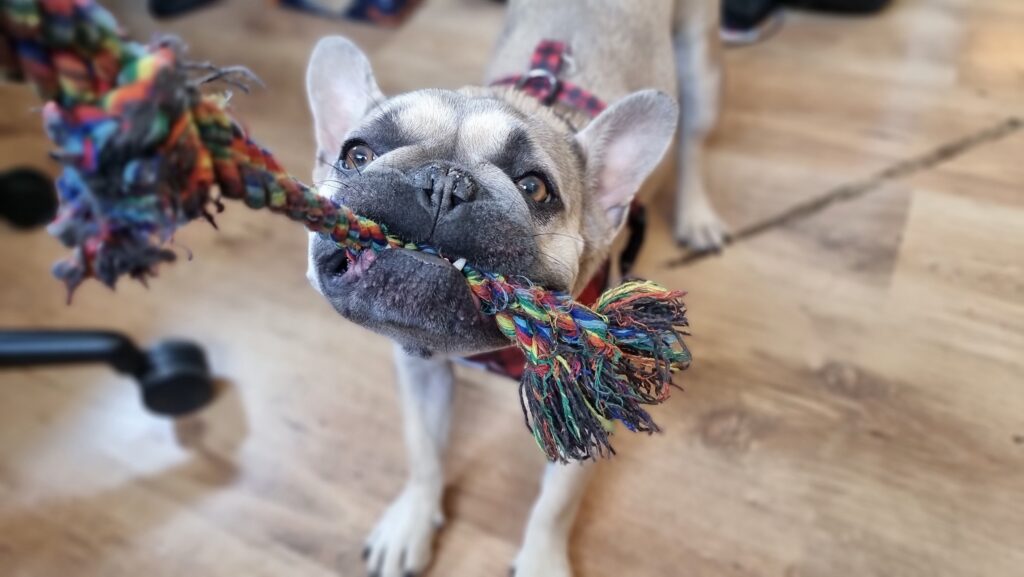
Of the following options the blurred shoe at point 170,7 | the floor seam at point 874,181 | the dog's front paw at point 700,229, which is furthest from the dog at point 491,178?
the blurred shoe at point 170,7

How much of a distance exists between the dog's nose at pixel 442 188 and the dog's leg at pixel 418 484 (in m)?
0.65

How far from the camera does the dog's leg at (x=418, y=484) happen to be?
180 centimetres

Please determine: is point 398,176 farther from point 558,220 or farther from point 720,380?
point 720,380

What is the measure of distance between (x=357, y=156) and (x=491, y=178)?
27 centimetres

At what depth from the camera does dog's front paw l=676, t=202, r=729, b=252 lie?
2523 mm

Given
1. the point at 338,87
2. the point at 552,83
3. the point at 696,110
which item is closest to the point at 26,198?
the point at 338,87

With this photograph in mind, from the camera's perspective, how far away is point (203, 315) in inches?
94.8

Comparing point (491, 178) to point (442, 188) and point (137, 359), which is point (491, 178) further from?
point (137, 359)

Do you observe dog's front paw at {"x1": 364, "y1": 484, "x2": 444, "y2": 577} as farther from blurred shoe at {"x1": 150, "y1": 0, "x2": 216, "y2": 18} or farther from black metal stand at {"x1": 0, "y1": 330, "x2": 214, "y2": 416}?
blurred shoe at {"x1": 150, "y1": 0, "x2": 216, "y2": 18}

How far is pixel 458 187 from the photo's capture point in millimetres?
1177

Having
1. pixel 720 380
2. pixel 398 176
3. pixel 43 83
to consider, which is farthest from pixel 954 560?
pixel 43 83

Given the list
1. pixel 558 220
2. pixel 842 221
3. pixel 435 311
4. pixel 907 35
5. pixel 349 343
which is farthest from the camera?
pixel 907 35

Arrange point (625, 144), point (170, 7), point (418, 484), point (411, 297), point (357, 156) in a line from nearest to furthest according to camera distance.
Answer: point (411, 297), point (357, 156), point (625, 144), point (418, 484), point (170, 7)

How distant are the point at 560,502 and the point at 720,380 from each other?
0.71m
